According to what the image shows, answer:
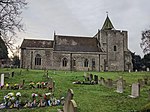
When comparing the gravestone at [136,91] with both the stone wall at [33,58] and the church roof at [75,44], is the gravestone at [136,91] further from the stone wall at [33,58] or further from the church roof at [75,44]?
the church roof at [75,44]

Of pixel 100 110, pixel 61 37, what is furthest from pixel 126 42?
pixel 100 110

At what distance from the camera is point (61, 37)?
163 feet

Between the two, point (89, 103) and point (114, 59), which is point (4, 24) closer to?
point (89, 103)

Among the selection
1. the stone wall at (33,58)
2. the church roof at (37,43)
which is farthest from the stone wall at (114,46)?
the stone wall at (33,58)

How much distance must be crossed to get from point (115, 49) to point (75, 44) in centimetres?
987

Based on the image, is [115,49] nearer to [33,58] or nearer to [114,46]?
[114,46]

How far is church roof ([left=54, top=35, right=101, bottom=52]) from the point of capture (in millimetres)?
47344

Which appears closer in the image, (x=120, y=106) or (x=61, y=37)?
(x=120, y=106)

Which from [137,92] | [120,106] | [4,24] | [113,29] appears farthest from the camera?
[113,29]

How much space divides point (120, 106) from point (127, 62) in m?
42.8

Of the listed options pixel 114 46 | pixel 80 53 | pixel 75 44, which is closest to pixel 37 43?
pixel 75 44

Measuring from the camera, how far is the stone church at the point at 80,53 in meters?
45.8

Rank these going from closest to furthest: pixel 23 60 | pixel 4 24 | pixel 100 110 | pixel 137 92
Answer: pixel 100 110, pixel 137 92, pixel 4 24, pixel 23 60

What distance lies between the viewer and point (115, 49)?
167ft
